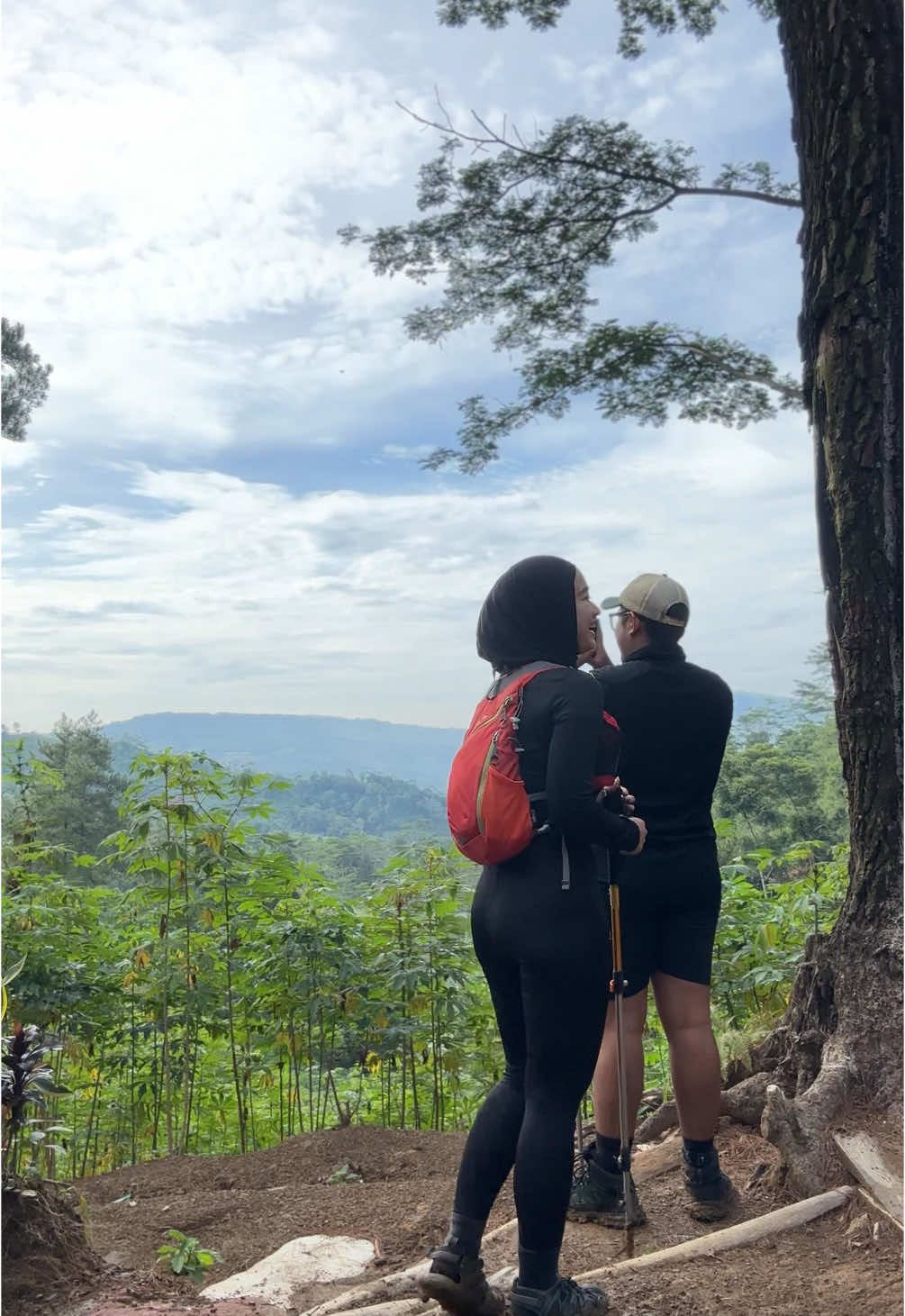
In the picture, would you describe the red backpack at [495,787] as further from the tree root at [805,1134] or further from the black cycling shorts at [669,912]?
the tree root at [805,1134]

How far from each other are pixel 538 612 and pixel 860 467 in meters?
1.50

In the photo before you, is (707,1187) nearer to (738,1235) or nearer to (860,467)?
(738,1235)

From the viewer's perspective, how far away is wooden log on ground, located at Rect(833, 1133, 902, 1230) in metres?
2.60

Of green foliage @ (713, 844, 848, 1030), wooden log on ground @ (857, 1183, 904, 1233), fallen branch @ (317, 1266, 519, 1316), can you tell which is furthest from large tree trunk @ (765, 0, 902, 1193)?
fallen branch @ (317, 1266, 519, 1316)

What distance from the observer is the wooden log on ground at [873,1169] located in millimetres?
2604

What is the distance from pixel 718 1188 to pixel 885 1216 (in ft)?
1.57

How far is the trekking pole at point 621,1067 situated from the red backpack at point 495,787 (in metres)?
0.39

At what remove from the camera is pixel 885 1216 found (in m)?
2.56

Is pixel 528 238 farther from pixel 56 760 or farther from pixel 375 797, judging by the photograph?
pixel 375 797

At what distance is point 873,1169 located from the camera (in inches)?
107

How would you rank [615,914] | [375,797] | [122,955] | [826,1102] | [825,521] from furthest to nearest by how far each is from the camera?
[375,797] < [122,955] < [825,521] < [826,1102] < [615,914]

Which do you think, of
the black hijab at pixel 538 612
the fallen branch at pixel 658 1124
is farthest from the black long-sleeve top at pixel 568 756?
the fallen branch at pixel 658 1124

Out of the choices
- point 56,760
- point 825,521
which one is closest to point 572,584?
point 825,521

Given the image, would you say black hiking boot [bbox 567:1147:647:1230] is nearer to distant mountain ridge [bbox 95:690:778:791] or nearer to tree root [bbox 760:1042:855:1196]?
tree root [bbox 760:1042:855:1196]
